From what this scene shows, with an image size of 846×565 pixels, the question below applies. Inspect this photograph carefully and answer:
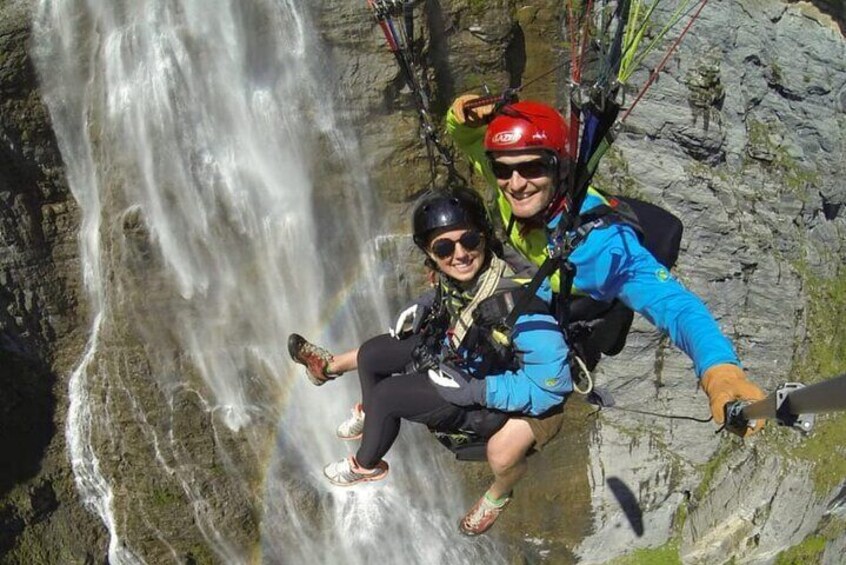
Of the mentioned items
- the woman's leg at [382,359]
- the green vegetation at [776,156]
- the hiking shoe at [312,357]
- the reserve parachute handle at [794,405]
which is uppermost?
the reserve parachute handle at [794,405]

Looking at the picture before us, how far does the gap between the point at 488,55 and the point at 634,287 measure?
23.3 feet

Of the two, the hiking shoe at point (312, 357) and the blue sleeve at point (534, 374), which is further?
the hiking shoe at point (312, 357)

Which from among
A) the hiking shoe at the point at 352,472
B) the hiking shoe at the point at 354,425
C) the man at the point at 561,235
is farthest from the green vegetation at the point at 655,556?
the man at the point at 561,235

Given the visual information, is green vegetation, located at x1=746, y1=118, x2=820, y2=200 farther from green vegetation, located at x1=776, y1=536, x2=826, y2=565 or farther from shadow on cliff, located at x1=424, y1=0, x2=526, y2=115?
green vegetation, located at x1=776, y1=536, x2=826, y2=565

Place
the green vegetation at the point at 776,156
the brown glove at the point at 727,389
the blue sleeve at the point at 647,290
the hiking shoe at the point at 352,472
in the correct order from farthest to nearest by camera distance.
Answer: the green vegetation at the point at 776,156 → the hiking shoe at the point at 352,472 → the blue sleeve at the point at 647,290 → the brown glove at the point at 727,389

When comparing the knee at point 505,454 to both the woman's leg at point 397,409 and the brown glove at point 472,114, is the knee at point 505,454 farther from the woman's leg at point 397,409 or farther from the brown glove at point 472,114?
the brown glove at point 472,114

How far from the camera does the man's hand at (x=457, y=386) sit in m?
4.61

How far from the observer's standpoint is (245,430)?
11.2 meters

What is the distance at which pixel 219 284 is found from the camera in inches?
425

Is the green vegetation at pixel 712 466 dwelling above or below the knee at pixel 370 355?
below

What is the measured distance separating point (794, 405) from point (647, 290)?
48.5 inches

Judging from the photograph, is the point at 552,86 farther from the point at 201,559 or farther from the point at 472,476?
the point at 201,559

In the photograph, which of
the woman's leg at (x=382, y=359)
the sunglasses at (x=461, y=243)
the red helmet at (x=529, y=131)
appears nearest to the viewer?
the red helmet at (x=529, y=131)

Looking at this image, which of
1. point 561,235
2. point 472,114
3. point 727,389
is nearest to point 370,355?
point 472,114
